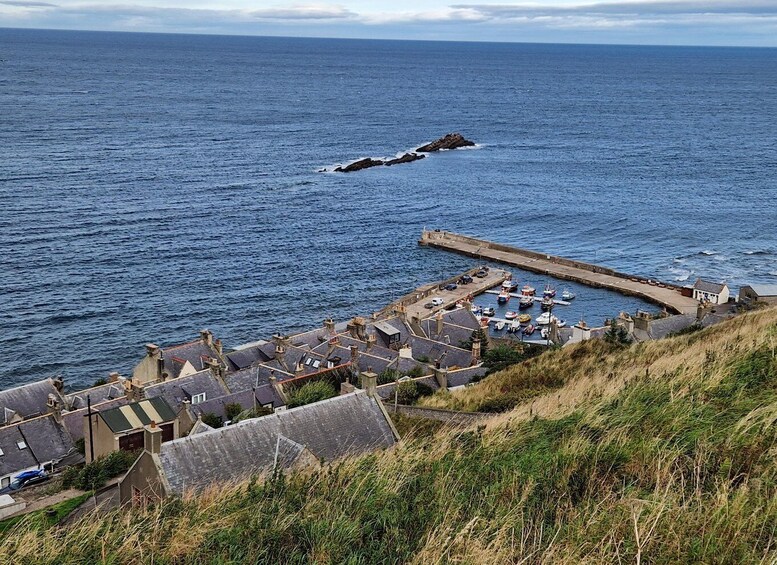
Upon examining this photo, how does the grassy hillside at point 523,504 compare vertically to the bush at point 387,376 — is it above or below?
above

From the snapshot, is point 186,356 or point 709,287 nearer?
point 186,356

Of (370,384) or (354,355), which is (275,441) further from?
(354,355)

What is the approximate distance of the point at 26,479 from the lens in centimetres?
3647

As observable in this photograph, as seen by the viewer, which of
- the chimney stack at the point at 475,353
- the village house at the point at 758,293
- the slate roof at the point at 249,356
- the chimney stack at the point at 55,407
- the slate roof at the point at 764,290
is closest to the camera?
the chimney stack at the point at 55,407

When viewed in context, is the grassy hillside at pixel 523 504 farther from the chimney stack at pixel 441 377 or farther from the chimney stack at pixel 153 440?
the chimney stack at pixel 441 377

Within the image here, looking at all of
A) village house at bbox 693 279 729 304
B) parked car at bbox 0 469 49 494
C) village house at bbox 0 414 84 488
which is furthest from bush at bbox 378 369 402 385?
village house at bbox 693 279 729 304

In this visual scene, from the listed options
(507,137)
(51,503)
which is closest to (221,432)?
(51,503)

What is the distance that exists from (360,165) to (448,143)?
96.6ft

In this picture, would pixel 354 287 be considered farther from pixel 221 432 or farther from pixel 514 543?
pixel 514 543

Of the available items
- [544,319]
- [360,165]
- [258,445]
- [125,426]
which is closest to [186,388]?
[125,426]

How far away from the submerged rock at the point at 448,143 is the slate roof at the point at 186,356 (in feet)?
339

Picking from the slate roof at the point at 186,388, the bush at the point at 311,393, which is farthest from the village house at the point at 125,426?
the bush at the point at 311,393

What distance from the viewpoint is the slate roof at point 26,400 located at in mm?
41125

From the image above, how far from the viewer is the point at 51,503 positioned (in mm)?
30672
